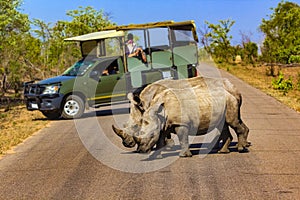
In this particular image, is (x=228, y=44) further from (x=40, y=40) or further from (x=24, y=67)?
(x=24, y=67)

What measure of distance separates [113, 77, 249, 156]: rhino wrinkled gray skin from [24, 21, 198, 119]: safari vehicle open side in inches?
271

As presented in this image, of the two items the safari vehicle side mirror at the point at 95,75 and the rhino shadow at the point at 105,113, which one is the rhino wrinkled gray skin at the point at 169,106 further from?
the safari vehicle side mirror at the point at 95,75

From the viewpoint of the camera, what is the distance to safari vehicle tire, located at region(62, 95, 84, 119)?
16.5 metres

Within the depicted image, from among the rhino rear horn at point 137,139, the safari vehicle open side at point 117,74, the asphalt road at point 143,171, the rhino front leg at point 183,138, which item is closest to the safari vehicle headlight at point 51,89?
the safari vehicle open side at point 117,74

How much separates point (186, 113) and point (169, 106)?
0.31 metres

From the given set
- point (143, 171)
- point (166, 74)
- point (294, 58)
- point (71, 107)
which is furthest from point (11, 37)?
point (294, 58)

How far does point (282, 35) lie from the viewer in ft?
133

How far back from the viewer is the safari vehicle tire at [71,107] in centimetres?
1653

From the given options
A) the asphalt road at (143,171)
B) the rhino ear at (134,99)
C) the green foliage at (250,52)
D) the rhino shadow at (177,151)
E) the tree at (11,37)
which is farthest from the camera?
the green foliage at (250,52)

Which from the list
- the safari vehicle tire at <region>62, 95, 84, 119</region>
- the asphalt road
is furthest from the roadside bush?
the asphalt road

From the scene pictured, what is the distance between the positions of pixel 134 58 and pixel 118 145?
6050 millimetres

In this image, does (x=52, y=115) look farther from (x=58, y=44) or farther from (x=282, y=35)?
(x=282, y=35)

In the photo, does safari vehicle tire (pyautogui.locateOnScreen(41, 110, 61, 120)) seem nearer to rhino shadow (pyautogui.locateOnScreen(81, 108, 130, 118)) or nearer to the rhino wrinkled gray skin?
rhino shadow (pyautogui.locateOnScreen(81, 108, 130, 118))

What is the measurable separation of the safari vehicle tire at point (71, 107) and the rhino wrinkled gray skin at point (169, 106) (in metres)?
7.47
